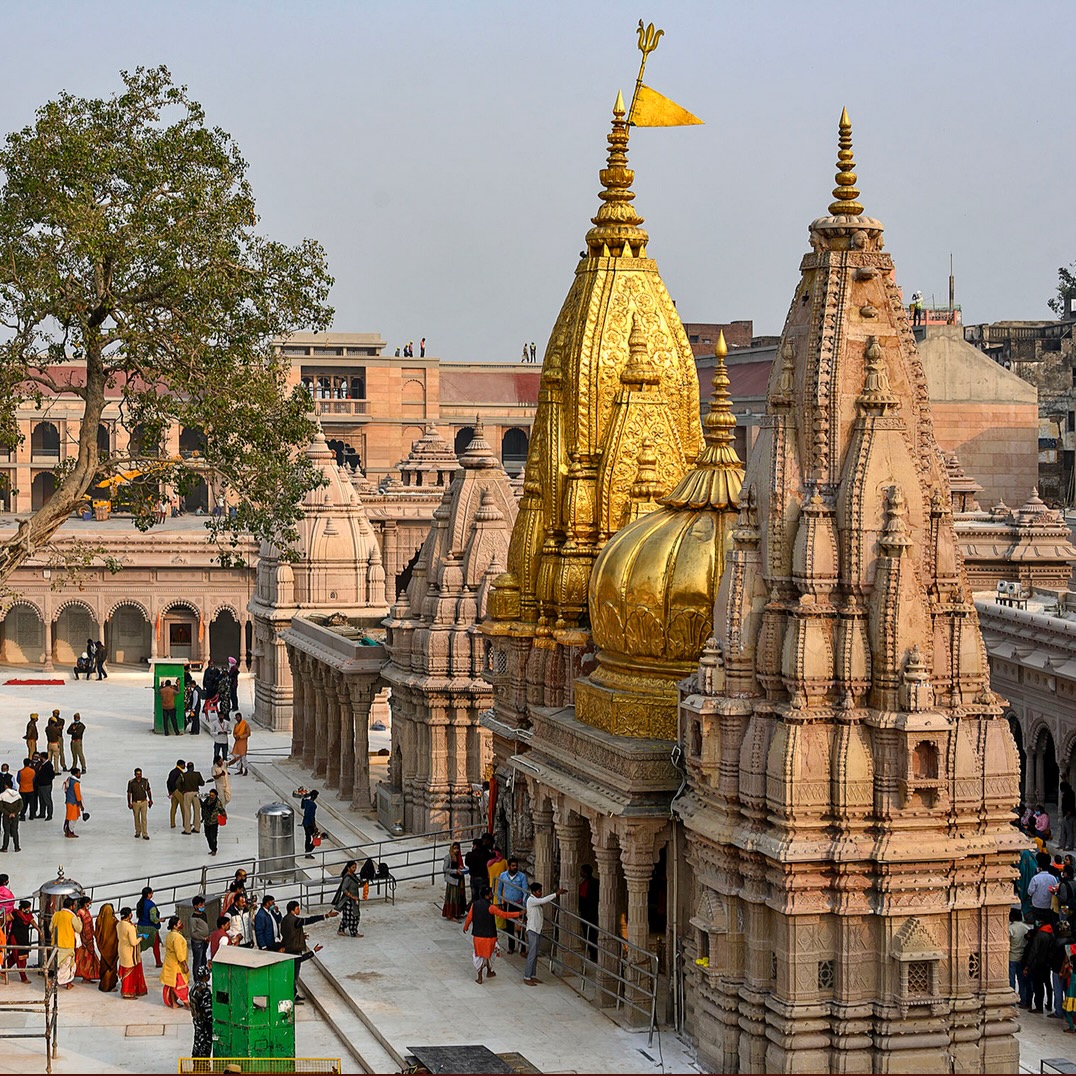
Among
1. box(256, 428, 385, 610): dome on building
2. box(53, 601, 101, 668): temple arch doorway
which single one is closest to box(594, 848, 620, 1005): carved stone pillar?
box(256, 428, 385, 610): dome on building

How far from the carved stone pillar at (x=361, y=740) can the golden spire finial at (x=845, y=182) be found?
18.9m

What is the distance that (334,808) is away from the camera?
38.8 meters

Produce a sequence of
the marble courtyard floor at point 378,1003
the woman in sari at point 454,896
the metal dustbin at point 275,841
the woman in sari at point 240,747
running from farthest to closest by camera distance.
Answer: the woman in sari at point 240,747
the metal dustbin at point 275,841
the woman in sari at point 454,896
the marble courtyard floor at point 378,1003

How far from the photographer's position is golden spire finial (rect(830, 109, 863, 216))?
21891 millimetres

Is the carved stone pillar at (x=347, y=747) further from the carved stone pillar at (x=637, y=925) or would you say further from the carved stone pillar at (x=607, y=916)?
the carved stone pillar at (x=637, y=925)

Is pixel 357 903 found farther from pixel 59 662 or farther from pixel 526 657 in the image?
pixel 59 662

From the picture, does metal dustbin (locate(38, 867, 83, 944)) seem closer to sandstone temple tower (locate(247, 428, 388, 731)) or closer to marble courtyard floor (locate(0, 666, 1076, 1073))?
marble courtyard floor (locate(0, 666, 1076, 1073))

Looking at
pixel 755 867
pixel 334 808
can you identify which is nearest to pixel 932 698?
pixel 755 867

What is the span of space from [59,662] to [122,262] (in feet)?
129

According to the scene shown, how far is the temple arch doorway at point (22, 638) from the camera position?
65125 millimetres

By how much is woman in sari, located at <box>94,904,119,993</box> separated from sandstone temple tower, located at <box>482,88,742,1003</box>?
5.01 metres

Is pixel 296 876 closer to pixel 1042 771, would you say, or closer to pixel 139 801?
pixel 139 801

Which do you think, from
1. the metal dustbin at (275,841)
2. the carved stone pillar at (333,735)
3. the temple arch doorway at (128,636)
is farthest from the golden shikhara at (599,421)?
the temple arch doorway at (128,636)

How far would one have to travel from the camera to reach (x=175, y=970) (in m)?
24.6
